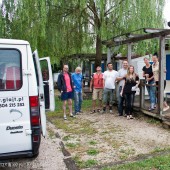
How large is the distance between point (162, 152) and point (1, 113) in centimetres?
309

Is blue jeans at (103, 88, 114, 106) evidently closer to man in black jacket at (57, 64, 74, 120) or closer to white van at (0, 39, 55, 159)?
man in black jacket at (57, 64, 74, 120)

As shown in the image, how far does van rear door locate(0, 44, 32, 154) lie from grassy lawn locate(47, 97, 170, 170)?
136 cm

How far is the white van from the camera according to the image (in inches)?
146

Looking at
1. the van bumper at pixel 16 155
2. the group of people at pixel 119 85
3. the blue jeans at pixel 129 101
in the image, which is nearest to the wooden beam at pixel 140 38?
the group of people at pixel 119 85

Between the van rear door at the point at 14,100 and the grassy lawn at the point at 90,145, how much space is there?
136 cm

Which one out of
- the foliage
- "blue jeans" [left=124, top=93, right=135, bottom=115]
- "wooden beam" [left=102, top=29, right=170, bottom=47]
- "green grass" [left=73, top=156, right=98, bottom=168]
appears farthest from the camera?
the foliage

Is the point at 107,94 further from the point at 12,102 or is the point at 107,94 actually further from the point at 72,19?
the point at 12,102

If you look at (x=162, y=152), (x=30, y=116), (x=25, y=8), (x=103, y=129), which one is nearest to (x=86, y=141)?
(x=103, y=129)

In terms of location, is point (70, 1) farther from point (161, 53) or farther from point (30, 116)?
point (30, 116)

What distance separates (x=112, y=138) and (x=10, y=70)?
131 inches

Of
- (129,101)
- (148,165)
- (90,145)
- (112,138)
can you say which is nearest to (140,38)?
(129,101)

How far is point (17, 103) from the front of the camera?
3.75m

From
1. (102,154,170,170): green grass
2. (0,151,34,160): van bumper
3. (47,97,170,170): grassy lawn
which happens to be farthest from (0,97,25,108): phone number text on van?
(102,154,170,170): green grass

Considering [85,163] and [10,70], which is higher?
[10,70]
